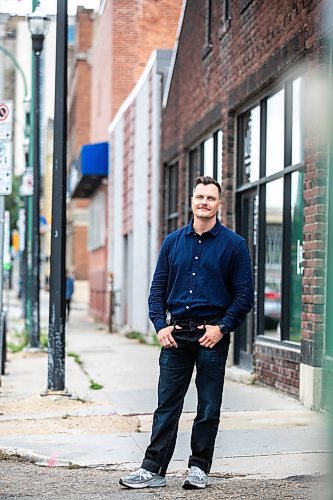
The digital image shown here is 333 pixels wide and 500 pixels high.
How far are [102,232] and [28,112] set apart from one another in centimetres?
753

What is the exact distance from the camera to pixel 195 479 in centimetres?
672

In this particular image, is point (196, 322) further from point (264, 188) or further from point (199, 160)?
point (199, 160)

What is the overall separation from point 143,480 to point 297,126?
562cm

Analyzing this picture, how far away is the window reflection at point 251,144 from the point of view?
1344 cm

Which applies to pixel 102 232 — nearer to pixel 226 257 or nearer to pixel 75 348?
pixel 75 348

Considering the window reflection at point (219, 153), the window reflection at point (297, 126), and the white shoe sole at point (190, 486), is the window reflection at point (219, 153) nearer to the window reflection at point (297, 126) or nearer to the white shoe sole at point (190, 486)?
the window reflection at point (297, 126)

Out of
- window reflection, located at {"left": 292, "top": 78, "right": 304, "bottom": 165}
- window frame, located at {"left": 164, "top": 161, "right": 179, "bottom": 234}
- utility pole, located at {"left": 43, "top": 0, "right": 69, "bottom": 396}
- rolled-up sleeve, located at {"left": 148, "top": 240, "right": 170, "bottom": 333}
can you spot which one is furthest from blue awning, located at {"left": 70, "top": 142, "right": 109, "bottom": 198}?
rolled-up sleeve, located at {"left": 148, "top": 240, "right": 170, "bottom": 333}

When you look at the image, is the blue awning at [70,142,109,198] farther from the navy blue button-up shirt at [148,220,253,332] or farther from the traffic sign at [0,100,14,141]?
the navy blue button-up shirt at [148,220,253,332]

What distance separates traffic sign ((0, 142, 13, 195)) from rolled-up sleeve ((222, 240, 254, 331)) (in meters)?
6.21

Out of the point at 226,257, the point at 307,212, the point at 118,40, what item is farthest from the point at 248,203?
the point at 118,40

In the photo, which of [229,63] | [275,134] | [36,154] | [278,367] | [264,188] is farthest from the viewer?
[36,154]

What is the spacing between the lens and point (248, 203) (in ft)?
46.2

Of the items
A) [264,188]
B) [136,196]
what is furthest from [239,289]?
[136,196]

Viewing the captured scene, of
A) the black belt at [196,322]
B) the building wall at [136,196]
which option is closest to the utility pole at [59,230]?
the black belt at [196,322]
